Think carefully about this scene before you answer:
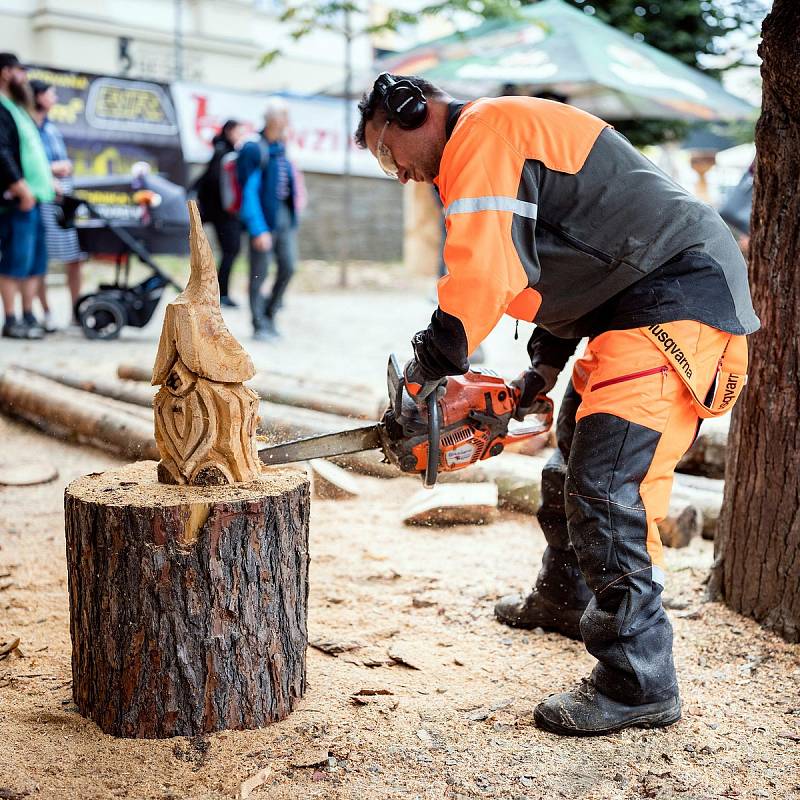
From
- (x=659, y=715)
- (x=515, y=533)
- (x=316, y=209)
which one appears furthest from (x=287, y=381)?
(x=316, y=209)

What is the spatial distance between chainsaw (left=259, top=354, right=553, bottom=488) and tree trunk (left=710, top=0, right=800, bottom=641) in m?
0.80

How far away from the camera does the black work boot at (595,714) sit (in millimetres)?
2145

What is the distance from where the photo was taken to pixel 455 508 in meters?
3.70

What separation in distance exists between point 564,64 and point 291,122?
15.4ft

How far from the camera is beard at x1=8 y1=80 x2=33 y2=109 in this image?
679 cm

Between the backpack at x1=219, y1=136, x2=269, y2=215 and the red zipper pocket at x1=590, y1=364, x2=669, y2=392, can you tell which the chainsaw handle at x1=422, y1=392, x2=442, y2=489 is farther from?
the backpack at x1=219, y1=136, x2=269, y2=215

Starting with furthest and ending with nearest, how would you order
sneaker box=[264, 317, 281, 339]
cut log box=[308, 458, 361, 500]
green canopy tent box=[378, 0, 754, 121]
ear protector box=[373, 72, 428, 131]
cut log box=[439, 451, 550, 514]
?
green canopy tent box=[378, 0, 754, 121]
sneaker box=[264, 317, 281, 339]
cut log box=[308, 458, 361, 500]
cut log box=[439, 451, 550, 514]
ear protector box=[373, 72, 428, 131]

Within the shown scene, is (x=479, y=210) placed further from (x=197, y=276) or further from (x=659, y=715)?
(x=659, y=715)

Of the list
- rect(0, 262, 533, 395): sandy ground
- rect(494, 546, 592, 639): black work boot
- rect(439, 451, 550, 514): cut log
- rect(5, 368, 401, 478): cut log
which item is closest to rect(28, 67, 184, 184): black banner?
rect(0, 262, 533, 395): sandy ground

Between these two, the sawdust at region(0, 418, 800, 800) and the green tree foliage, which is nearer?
the sawdust at region(0, 418, 800, 800)

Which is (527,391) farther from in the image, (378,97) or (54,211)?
(54,211)

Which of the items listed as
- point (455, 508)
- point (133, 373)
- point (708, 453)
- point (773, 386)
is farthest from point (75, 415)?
point (773, 386)

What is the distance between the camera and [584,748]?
210cm

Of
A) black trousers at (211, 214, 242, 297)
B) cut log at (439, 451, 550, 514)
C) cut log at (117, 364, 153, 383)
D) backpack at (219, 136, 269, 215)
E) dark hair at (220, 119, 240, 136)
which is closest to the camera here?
cut log at (439, 451, 550, 514)
